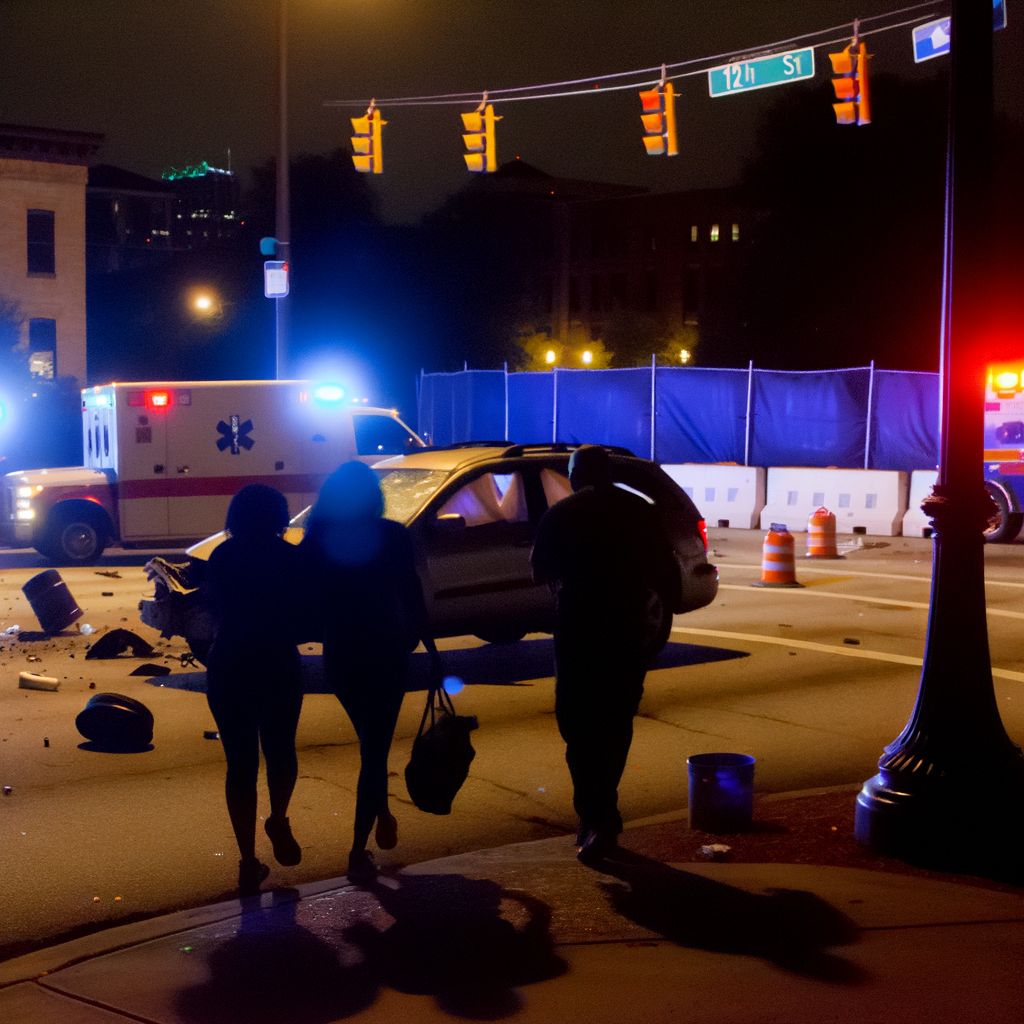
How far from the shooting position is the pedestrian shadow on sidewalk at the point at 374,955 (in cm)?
406

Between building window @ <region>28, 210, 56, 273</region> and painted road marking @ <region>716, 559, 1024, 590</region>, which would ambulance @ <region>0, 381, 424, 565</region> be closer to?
painted road marking @ <region>716, 559, 1024, 590</region>

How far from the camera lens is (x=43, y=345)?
41812 mm

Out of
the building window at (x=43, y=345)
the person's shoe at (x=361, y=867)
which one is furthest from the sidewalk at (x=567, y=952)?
the building window at (x=43, y=345)

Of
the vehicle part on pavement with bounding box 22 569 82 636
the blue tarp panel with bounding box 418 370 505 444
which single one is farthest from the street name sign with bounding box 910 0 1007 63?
the blue tarp panel with bounding box 418 370 505 444

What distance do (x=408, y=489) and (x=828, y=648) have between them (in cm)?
417

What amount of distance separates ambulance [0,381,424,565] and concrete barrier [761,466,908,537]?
28.1ft

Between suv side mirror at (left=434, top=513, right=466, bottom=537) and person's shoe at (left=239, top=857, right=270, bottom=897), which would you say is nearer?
person's shoe at (left=239, top=857, right=270, bottom=897)

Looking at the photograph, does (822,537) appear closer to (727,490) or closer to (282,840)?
(727,490)

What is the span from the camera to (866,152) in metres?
47.7

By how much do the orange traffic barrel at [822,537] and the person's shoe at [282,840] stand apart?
14.8 meters

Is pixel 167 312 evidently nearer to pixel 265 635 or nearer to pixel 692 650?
pixel 692 650

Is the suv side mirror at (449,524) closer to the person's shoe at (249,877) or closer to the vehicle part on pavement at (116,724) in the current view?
the vehicle part on pavement at (116,724)

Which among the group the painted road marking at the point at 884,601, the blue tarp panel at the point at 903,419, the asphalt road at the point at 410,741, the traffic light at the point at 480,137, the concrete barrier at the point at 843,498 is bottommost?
the asphalt road at the point at 410,741

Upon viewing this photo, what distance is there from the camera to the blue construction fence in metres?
25.5
